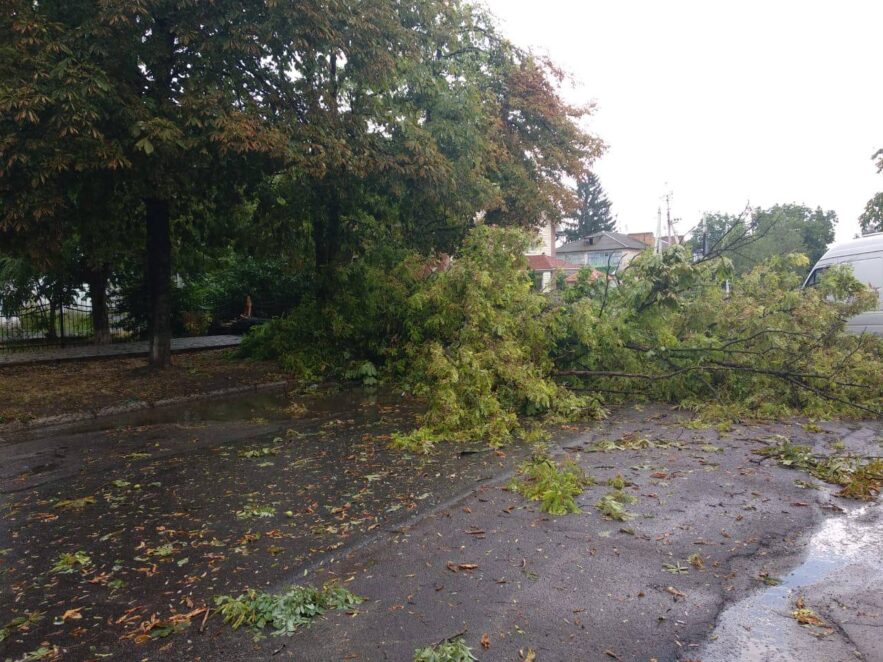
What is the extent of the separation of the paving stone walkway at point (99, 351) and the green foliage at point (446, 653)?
1300 centimetres

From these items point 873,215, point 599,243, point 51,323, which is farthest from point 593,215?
point 51,323

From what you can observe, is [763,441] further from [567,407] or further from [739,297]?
[739,297]

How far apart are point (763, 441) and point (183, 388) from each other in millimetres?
8524

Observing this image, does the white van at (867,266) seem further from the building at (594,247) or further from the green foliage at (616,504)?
the building at (594,247)

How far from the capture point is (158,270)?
11.2 m

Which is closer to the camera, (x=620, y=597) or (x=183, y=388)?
(x=620, y=597)

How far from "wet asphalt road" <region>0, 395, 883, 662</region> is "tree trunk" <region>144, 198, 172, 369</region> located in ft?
15.4

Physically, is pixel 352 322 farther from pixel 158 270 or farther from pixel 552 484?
pixel 552 484

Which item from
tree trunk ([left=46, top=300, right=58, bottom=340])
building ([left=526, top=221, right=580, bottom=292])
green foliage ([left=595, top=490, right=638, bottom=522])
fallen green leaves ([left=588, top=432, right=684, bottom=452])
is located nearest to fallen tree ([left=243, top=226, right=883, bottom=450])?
building ([left=526, top=221, right=580, bottom=292])

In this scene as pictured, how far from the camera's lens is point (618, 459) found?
20.3ft

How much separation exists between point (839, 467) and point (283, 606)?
191 inches

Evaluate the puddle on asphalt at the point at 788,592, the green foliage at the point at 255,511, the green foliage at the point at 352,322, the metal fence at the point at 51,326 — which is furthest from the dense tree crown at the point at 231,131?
the puddle on asphalt at the point at 788,592

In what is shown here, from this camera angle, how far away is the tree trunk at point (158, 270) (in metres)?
11.1

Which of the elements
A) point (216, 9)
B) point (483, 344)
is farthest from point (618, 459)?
point (216, 9)
